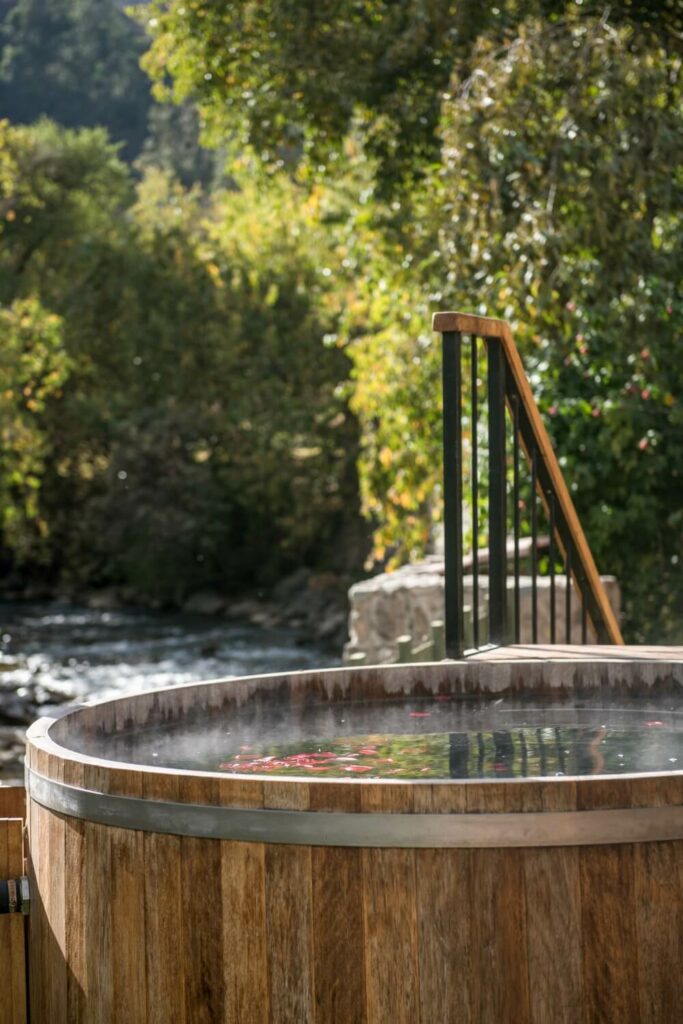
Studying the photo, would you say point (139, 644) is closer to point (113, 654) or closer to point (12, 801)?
point (113, 654)

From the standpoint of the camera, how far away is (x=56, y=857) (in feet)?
9.05

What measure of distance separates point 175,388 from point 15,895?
2306 cm

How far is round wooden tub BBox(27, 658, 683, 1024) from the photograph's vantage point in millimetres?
2395

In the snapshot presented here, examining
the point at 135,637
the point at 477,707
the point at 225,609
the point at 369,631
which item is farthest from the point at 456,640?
the point at 225,609

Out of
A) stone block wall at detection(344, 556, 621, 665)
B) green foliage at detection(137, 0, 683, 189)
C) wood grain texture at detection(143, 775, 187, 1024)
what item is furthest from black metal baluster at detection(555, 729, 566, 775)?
green foliage at detection(137, 0, 683, 189)

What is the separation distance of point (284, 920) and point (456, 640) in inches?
70.5

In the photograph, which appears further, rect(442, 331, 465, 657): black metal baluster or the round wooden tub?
rect(442, 331, 465, 657): black metal baluster

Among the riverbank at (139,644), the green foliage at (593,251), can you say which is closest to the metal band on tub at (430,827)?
the green foliage at (593,251)

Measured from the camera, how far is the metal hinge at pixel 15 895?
9.73 ft

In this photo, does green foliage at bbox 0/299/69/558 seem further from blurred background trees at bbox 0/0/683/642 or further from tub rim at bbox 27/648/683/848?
tub rim at bbox 27/648/683/848

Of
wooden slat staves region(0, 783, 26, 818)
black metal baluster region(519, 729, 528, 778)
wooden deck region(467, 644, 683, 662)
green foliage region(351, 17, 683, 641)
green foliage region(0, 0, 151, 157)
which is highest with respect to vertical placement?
green foliage region(0, 0, 151, 157)

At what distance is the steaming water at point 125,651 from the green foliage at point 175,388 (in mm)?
2498

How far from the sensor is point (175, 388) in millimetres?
25734

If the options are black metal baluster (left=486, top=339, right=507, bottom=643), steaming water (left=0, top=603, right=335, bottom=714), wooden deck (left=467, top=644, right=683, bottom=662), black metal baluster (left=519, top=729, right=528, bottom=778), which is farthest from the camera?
steaming water (left=0, top=603, right=335, bottom=714)
